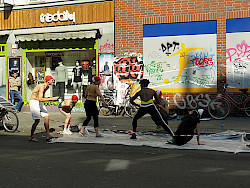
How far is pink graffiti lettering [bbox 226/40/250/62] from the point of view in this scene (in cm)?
1433

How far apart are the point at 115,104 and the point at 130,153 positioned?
8045mm

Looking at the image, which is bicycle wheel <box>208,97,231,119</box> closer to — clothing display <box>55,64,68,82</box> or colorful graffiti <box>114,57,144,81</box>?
colorful graffiti <box>114,57,144,81</box>

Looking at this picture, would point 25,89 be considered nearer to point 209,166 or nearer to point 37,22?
point 37,22

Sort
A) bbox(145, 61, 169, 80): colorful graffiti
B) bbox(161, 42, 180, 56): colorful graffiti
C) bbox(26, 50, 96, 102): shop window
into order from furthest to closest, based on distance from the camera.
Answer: bbox(26, 50, 96, 102): shop window < bbox(145, 61, 169, 80): colorful graffiti < bbox(161, 42, 180, 56): colorful graffiti

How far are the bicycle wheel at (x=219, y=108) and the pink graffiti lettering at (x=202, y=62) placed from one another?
1605mm

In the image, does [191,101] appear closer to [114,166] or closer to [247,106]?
[247,106]

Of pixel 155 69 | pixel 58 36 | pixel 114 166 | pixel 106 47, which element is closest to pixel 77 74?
pixel 58 36

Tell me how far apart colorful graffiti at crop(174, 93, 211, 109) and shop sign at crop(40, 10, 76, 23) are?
5.98 metres

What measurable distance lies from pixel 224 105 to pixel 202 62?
2043mm

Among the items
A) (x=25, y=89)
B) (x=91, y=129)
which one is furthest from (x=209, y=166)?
(x=25, y=89)

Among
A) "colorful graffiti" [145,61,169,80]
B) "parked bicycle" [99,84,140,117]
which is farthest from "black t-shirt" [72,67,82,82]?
"colorful graffiti" [145,61,169,80]

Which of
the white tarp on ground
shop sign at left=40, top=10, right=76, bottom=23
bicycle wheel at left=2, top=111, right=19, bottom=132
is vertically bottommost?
the white tarp on ground

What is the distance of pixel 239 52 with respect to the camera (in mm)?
14430

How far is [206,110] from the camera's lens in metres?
14.6
